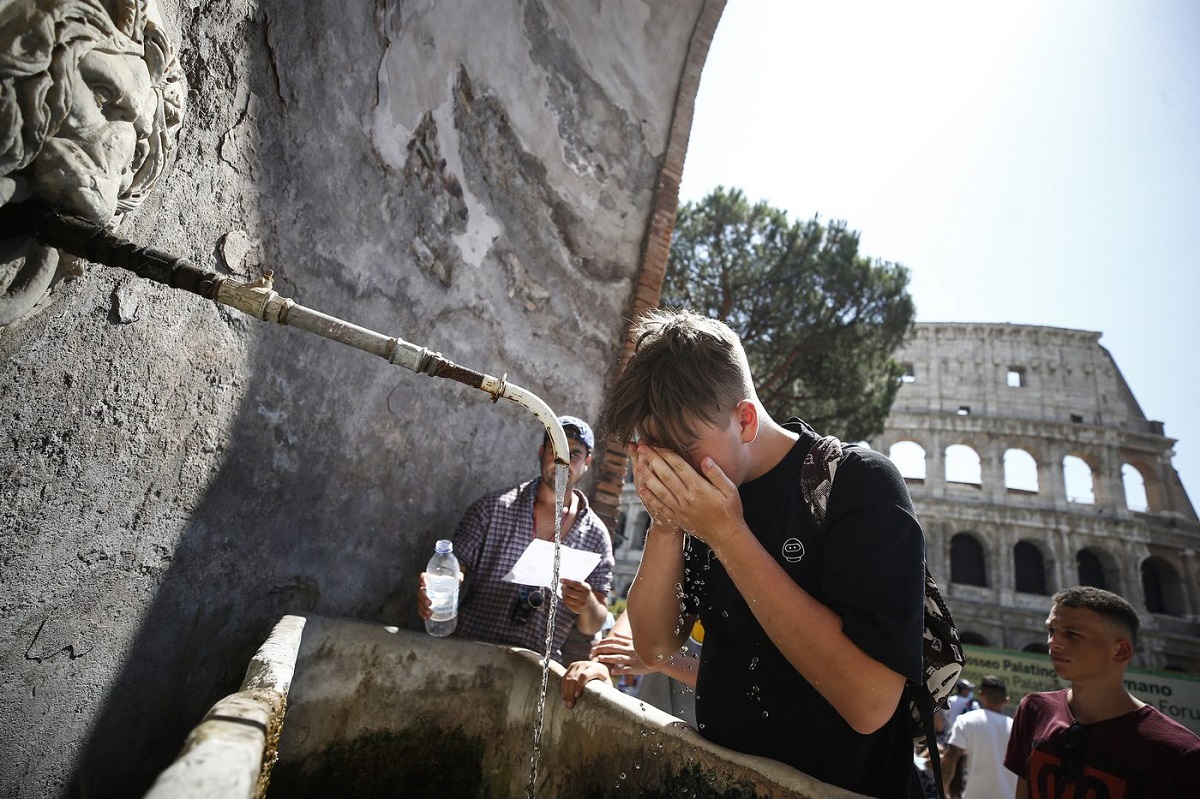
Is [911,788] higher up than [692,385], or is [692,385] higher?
[692,385]

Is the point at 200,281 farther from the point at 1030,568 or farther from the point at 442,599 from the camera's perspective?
the point at 1030,568

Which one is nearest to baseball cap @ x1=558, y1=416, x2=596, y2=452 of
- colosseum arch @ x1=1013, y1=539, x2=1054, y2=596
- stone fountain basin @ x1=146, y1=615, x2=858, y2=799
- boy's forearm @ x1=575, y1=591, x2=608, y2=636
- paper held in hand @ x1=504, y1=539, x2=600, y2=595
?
paper held in hand @ x1=504, y1=539, x2=600, y2=595

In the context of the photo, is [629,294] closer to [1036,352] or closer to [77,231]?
[77,231]

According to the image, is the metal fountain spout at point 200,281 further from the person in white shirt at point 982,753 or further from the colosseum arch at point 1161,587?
the colosseum arch at point 1161,587

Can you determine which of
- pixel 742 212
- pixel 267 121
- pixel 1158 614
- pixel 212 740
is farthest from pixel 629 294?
pixel 1158 614

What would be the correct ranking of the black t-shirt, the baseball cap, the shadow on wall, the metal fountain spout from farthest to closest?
the baseball cap → the shadow on wall → the metal fountain spout → the black t-shirt

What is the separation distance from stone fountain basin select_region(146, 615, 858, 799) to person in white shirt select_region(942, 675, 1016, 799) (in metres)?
3.42

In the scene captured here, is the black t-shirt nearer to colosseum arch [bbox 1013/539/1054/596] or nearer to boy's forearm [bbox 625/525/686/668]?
boy's forearm [bbox 625/525/686/668]

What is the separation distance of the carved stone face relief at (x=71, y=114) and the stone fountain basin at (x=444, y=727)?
1.15 meters

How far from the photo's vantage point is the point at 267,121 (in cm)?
217

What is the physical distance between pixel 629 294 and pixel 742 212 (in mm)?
8787

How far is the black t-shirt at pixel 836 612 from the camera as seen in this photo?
3.61 ft

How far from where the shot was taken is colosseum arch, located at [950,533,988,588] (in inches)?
Result: 920

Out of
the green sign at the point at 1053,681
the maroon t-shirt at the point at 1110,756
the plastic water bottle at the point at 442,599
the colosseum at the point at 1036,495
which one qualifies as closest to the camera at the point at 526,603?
the plastic water bottle at the point at 442,599
